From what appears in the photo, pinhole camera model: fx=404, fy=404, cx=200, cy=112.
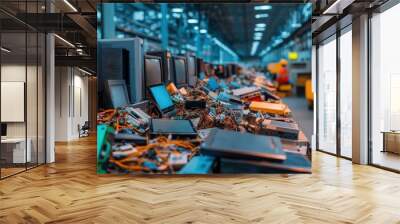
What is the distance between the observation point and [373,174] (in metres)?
6.84

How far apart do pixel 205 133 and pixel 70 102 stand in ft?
32.9

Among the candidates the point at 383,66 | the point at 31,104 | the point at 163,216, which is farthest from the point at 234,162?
the point at 31,104

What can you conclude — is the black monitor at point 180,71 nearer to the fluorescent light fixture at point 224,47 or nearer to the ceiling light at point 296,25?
the fluorescent light fixture at point 224,47

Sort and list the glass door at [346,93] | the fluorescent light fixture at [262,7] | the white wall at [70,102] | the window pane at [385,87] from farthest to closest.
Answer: the white wall at [70,102], the glass door at [346,93], the window pane at [385,87], the fluorescent light fixture at [262,7]

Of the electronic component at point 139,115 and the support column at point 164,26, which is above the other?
the support column at point 164,26

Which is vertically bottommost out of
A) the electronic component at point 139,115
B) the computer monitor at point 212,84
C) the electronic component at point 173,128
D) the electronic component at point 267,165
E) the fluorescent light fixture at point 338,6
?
the electronic component at point 267,165

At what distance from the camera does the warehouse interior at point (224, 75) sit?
4.71 m

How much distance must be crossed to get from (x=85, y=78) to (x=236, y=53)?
7780mm

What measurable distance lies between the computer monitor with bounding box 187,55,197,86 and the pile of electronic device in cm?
7

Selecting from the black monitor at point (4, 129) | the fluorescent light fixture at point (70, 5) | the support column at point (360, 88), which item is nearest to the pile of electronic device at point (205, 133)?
the black monitor at point (4, 129)

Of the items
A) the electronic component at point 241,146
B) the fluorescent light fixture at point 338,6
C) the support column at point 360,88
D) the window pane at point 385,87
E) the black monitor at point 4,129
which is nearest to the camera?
the electronic component at point 241,146

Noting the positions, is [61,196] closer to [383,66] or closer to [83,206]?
[83,206]

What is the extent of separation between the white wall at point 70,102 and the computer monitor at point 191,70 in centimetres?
758

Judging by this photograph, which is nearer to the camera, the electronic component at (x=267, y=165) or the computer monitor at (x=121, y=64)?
the electronic component at (x=267, y=165)
